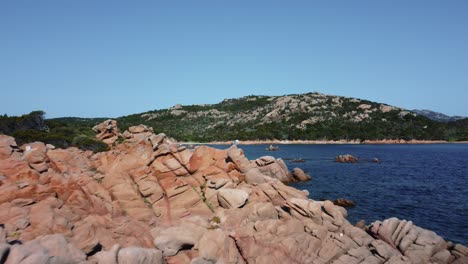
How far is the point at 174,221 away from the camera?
28359 mm

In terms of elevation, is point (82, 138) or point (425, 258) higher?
point (82, 138)

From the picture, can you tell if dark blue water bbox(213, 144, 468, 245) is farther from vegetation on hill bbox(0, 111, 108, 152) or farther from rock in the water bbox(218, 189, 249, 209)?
vegetation on hill bbox(0, 111, 108, 152)

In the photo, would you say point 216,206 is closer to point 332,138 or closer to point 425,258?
point 425,258

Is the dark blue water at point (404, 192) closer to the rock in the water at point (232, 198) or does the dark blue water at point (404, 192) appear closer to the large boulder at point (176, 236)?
the rock in the water at point (232, 198)

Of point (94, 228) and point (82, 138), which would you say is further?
point (82, 138)

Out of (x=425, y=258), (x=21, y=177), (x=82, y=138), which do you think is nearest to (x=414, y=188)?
(x=425, y=258)

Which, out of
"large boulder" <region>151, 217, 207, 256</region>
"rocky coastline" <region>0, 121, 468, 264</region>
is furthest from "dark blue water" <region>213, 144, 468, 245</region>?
"large boulder" <region>151, 217, 207, 256</region>

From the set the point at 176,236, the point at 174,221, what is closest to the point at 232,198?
the point at 174,221

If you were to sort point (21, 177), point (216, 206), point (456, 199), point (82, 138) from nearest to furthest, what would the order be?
point (21, 177), point (216, 206), point (456, 199), point (82, 138)

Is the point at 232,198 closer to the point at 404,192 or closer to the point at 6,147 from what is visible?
the point at 6,147

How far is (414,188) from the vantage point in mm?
56750

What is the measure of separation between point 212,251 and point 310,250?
6.62 m

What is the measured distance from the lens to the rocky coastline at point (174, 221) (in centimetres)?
2186

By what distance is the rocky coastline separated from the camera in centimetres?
2186
